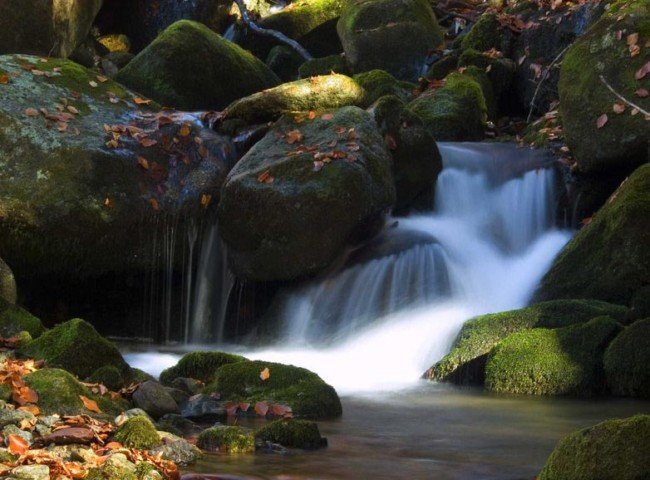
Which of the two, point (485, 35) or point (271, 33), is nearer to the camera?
point (485, 35)

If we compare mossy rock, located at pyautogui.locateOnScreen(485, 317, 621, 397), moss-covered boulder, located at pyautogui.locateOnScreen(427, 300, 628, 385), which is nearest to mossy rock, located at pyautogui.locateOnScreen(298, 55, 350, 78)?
moss-covered boulder, located at pyautogui.locateOnScreen(427, 300, 628, 385)

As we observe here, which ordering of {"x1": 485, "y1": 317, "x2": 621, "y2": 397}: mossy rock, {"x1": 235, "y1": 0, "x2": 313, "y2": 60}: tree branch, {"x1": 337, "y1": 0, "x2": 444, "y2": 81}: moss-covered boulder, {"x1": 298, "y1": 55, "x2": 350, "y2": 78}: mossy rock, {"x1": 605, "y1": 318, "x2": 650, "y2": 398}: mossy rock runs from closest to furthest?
{"x1": 605, "y1": 318, "x2": 650, "y2": 398}: mossy rock → {"x1": 485, "y1": 317, "x2": 621, "y2": 397}: mossy rock → {"x1": 337, "y1": 0, "x2": 444, "y2": 81}: moss-covered boulder → {"x1": 298, "y1": 55, "x2": 350, "y2": 78}: mossy rock → {"x1": 235, "y1": 0, "x2": 313, "y2": 60}: tree branch

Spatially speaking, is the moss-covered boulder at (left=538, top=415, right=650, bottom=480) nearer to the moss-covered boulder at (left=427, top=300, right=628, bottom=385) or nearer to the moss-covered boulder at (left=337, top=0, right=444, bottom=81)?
the moss-covered boulder at (left=427, top=300, right=628, bottom=385)

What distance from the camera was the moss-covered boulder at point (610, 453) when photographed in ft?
13.2

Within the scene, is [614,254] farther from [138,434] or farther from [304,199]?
[138,434]

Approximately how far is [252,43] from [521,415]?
1437cm

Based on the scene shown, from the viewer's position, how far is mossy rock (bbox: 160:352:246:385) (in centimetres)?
795

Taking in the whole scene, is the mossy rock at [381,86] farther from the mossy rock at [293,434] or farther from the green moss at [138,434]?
the green moss at [138,434]

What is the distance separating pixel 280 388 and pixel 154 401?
1013mm

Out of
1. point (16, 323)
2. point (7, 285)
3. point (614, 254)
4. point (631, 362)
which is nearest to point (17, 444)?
point (16, 323)

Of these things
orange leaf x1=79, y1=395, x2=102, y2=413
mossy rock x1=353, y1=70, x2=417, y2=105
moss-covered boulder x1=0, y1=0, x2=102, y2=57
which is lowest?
orange leaf x1=79, y1=395, x2=102, y2=413

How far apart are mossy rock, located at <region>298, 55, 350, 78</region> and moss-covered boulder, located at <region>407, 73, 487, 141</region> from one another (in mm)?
3343

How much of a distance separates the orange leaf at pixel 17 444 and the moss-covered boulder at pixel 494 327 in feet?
14.8

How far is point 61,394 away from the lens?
598 cm
